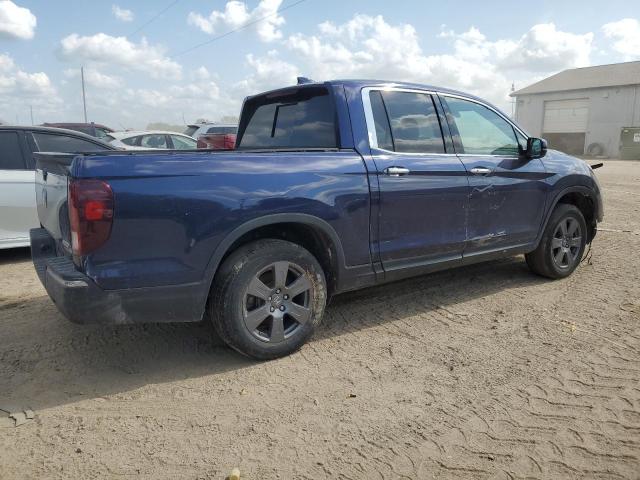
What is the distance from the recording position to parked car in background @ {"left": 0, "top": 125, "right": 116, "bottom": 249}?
5961 mm

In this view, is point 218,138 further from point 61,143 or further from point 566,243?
point 566,243

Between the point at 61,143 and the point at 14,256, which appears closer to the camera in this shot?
the point at 61,143

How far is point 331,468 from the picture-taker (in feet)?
8.15

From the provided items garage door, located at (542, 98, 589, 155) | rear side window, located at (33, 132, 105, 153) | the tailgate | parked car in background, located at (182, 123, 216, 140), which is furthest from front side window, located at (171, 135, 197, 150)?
garage door, located at (542, 98, 589, 155)

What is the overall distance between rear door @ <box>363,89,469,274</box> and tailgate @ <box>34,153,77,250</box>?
6.82ft

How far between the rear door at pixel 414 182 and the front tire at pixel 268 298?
0.69 m

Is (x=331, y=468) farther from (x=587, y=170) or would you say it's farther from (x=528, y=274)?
(x=587, y=170)

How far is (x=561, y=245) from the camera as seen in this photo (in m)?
5.35

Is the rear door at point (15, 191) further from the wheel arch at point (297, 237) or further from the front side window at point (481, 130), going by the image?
the front side window at point (481, 130)

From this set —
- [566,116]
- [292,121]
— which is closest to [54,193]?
[292,121]

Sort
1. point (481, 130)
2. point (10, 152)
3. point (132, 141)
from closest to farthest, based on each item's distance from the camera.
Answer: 1. point (481, 130)
2. point (10, 152)
3. point (132, 141)

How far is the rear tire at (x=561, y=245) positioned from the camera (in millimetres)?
5238

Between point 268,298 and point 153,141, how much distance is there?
932 centimetres

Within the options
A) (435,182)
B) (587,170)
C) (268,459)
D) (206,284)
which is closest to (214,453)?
(268,459)
